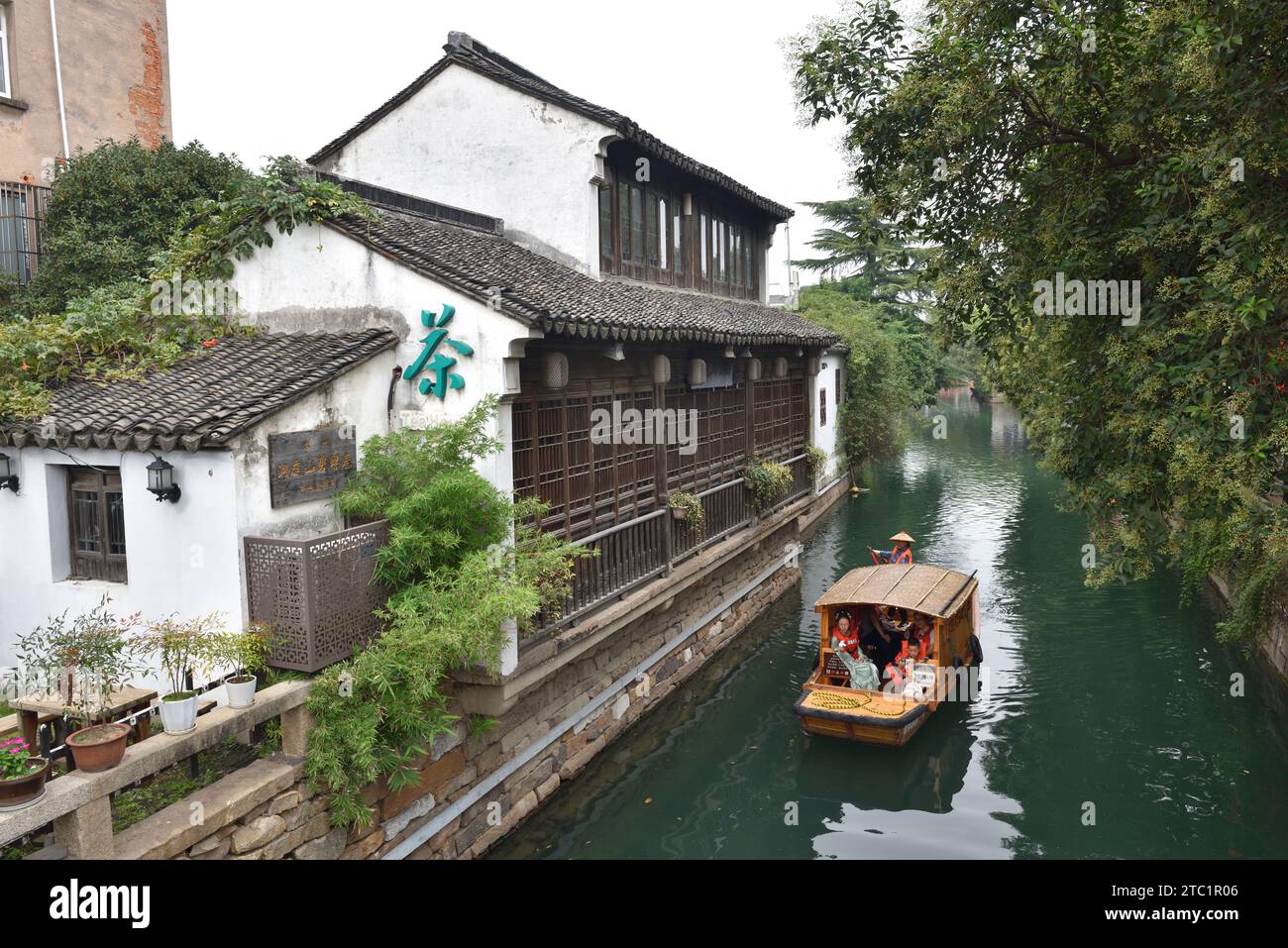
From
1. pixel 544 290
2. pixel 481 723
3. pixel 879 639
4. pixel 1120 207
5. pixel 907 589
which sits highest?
pixel 1120 207

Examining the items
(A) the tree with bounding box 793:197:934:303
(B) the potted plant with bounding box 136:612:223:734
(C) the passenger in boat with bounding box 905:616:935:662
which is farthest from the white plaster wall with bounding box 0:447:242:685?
(A) the tree with bounding box 793:197:934:303

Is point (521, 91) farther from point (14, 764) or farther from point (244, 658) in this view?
point (14, 764)

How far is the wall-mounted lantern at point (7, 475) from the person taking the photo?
8.39m

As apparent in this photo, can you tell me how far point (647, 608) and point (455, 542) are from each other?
3.84 m

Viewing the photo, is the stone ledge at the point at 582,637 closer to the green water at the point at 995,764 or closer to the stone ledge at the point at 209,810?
the green water at the point at 995,764

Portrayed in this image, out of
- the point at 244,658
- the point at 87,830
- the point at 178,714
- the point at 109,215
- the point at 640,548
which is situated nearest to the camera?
the point at 87,830

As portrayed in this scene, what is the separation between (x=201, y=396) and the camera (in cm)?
804

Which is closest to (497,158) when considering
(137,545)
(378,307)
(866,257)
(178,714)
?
(378,307)

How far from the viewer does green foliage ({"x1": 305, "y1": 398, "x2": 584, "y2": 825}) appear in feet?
23.1

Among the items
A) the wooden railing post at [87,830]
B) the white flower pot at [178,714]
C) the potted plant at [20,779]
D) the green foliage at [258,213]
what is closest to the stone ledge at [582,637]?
the white flower pot at [178,714]

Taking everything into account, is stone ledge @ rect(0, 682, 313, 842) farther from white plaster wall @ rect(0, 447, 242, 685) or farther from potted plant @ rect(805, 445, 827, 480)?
potted plant @ rect(805, 445, 827, 480)

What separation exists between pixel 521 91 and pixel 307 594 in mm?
8634
